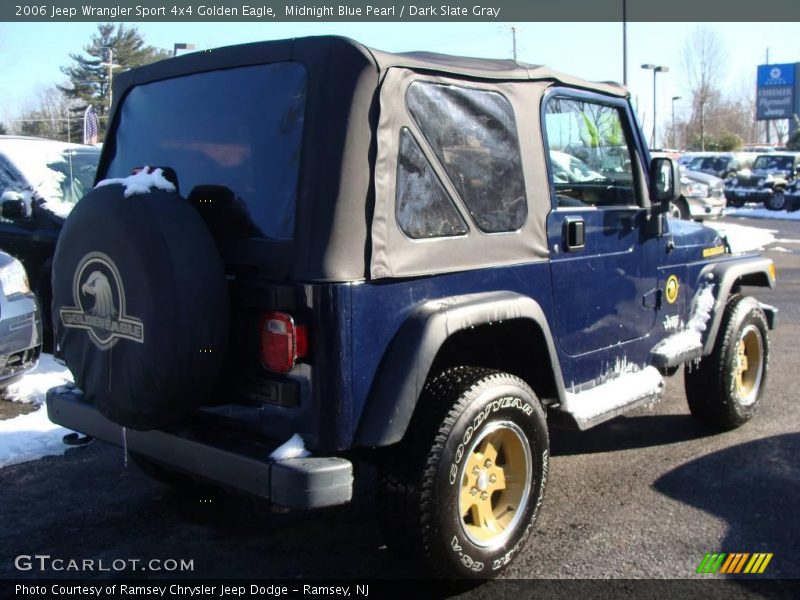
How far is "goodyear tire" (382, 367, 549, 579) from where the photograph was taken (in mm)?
3002

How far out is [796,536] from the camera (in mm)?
3707

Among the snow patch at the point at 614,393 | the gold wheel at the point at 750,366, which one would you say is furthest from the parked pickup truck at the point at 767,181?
the snow patch at the point at 614,393

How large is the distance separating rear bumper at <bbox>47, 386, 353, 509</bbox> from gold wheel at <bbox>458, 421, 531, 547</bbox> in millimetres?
619

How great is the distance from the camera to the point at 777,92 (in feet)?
180

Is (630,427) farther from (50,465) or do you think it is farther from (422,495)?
(50,465)

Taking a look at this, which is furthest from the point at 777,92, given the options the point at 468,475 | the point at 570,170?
the point at 468,475

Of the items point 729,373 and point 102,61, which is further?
point 102,61

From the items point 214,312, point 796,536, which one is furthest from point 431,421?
point 796,536

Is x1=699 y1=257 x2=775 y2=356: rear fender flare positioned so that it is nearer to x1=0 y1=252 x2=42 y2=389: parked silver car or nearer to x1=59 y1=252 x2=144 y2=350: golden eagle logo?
x1=59 y1=252 x2=144 y2=350: golden eagle logo

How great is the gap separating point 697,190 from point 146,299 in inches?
749

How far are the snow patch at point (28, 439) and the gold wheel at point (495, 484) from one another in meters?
2.63

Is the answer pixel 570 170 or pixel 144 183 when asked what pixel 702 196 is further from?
pixel 144 183

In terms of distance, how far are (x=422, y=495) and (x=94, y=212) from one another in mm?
1570

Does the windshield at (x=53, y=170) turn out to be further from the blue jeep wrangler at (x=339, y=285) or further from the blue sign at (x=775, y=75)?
the blue sign at (x=775, y=75)
